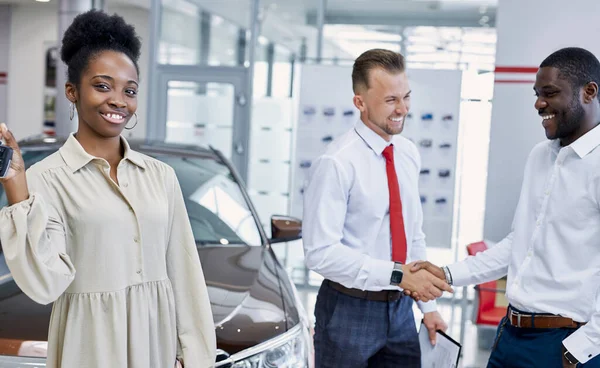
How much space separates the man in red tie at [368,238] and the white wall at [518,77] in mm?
3586

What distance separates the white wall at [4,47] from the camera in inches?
527

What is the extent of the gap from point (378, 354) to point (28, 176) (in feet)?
4.38

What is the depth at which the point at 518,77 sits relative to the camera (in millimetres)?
5957

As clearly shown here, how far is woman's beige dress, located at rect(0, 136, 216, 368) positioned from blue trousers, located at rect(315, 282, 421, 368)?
727mm

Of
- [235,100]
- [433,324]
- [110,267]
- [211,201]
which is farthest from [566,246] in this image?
[235,100]

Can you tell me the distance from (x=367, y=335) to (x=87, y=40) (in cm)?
126

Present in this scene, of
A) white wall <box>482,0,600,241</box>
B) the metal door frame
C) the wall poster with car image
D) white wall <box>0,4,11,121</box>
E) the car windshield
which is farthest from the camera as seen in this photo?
white wall <box>0,4,11,121</box>

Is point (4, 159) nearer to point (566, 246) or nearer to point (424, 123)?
point (566, 246)

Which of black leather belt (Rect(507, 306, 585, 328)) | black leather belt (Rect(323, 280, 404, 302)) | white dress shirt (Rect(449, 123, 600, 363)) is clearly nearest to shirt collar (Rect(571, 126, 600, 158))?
white dress shirt (Rect(449, 123, 600, 363))

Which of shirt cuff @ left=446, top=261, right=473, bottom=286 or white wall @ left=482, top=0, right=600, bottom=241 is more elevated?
white wall @ left=482, top=0, right=600, bottom=241

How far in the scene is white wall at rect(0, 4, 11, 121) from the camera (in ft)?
43.9

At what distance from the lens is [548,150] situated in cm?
235

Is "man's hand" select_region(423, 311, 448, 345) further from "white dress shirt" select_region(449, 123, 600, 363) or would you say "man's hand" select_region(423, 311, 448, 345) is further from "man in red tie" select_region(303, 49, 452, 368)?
"white dress shirt" select_region(449, 123, 600, 363)

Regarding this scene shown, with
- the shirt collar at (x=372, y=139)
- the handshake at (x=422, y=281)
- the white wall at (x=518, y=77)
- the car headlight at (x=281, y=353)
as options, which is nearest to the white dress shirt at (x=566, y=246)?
the handshake at (x=422, y=281)
